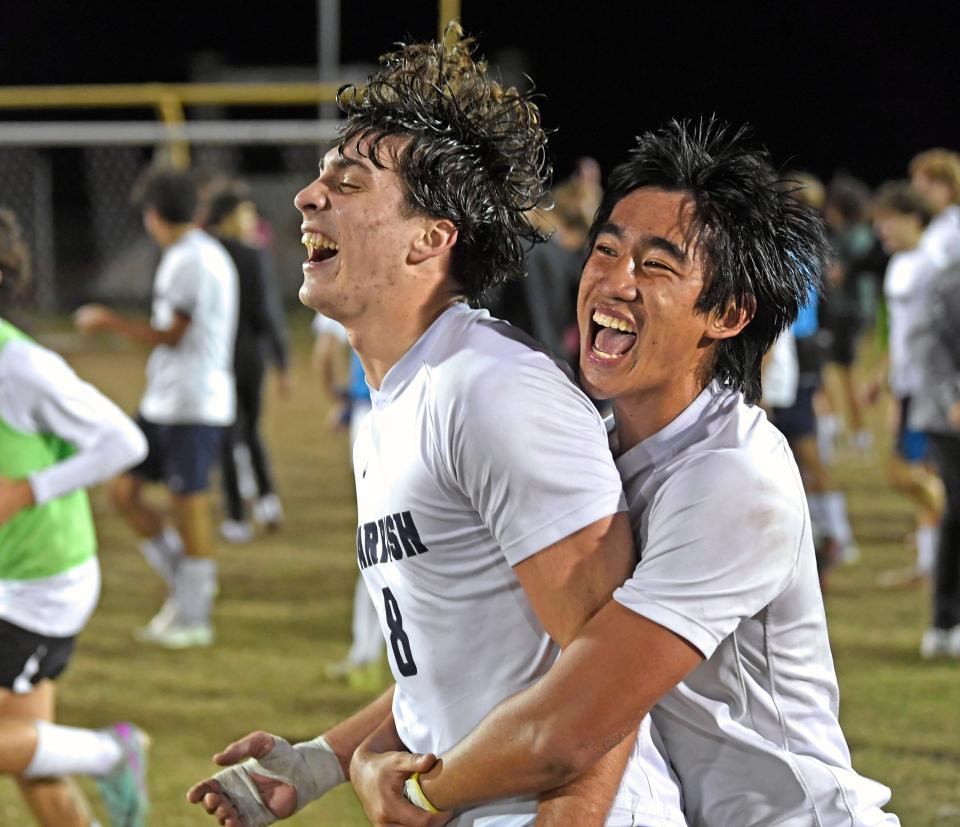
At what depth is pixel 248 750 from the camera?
2.26 metres

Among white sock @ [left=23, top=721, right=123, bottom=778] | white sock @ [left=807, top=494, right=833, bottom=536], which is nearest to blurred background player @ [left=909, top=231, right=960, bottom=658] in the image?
white sock @ [left=807, top=494, right=833, bottom=536]

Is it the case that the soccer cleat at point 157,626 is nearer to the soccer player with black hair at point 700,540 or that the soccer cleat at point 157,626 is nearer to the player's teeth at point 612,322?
the soccer player with black hair at point 700,540

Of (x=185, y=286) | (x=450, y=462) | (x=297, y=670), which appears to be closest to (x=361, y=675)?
(x=297, y=670)

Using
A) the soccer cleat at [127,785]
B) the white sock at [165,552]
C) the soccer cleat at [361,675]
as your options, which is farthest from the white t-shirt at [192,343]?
the soccer cleat at [127,785]

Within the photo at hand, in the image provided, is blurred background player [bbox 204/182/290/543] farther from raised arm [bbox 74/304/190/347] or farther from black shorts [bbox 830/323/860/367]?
black shorts [bbox 830/323/860/367]

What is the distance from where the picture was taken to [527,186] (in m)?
2.22

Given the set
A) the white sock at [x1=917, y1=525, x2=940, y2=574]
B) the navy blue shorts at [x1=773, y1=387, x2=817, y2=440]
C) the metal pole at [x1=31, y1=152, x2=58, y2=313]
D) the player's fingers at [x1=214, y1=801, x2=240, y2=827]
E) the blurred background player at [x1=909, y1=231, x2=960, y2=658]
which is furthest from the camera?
the metal pole at [x1=31, y1=152, x2=58, y2=313]

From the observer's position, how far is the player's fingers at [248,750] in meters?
2.24

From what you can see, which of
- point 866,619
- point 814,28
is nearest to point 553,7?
point 814,28

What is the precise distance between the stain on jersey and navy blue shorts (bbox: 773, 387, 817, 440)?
18.1ft

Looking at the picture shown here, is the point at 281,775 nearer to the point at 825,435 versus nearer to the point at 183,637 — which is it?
the point at 183,637

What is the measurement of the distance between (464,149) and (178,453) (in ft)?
15.6

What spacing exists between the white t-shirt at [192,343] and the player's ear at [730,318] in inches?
195

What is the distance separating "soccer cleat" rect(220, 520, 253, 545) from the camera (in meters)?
8.77
